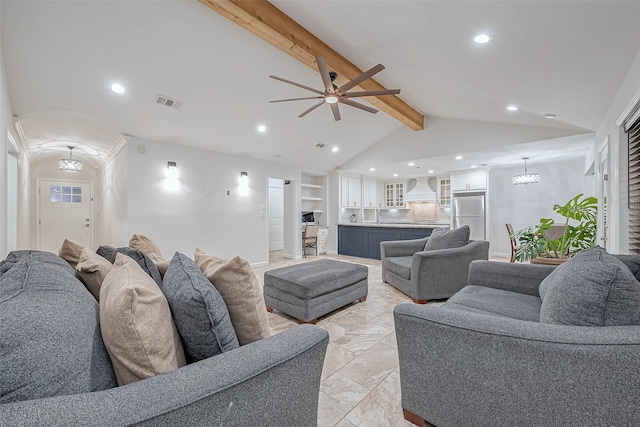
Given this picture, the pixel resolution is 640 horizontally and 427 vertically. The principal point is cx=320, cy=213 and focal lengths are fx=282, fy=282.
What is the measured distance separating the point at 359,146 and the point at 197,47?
14.1 feet

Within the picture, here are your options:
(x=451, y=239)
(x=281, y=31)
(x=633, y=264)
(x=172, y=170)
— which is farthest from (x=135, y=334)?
(x=172, y=170)

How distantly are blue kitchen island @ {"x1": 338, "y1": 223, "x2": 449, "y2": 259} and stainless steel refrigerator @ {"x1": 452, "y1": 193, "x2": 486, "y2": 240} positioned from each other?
80cm

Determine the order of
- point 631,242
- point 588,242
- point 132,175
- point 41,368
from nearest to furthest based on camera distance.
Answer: point 41,368
point 631,242
point 588,242
point 132,175

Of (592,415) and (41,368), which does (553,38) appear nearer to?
(592,415)

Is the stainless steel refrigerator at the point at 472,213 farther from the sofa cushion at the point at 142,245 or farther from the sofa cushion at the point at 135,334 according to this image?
the sofa cushion at the point at 135,334

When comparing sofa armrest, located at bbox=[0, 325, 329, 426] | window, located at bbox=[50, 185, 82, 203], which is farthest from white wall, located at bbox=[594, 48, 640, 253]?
window, located at bbox=[50, 185, 82, 203]

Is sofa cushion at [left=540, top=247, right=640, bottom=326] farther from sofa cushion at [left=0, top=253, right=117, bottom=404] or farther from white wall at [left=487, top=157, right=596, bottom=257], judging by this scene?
white wall at [left=487, top=157, right=596, bottom=257]

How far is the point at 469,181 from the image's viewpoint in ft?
23.3

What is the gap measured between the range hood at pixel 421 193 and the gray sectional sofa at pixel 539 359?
7327 millimetres

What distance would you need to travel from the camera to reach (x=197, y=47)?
3.09 meters

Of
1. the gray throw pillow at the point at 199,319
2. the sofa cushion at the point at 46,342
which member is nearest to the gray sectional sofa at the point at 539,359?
the gray throw pillow at the point at 199,319

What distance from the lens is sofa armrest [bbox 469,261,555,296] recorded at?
2186 mm

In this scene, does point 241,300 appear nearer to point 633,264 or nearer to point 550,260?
point 633,264

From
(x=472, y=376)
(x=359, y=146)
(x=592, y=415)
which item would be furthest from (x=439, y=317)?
(x=359, y=146)
